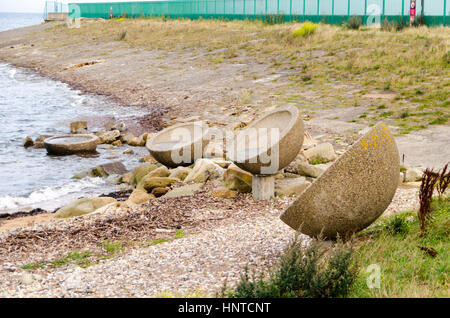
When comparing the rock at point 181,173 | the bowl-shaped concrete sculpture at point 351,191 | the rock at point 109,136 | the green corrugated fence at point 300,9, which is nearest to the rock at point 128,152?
the rock at point 109,136

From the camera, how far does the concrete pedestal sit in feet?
29.8

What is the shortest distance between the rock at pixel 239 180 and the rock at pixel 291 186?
1.55 feet

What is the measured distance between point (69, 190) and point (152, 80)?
47.5 feet

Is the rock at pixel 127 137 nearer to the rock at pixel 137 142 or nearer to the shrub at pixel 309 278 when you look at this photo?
the rock at pixel 137 142

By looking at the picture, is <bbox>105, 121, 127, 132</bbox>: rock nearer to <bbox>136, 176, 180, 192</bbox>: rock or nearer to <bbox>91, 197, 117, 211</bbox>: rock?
<bbox>136, 176, 180, 192</bbox>: rock

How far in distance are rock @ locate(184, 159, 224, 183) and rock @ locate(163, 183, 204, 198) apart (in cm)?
36

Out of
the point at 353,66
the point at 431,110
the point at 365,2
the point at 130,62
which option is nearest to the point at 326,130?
the point at 431,110

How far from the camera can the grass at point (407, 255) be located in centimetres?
499

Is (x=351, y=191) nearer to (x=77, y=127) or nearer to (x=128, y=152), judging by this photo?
(x=128, y=152)

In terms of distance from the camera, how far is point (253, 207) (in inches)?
345

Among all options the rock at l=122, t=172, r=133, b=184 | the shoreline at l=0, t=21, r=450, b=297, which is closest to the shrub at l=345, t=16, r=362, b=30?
the shoreline at l=0, t=21, r=450, b=297

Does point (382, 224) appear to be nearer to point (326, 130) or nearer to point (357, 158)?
point (357, 158)

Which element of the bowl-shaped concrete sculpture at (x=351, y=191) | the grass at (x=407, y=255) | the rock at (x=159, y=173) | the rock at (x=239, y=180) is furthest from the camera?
the rock at (x=159, y=173)

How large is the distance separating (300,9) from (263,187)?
126ft
